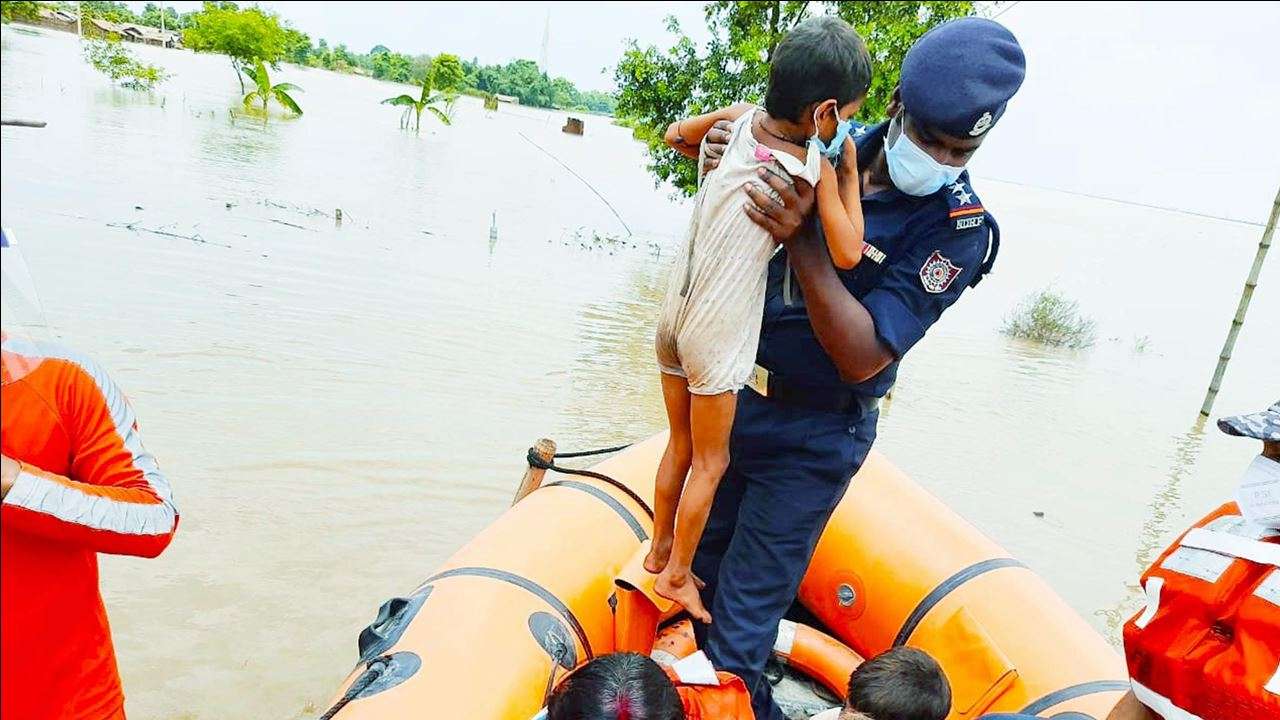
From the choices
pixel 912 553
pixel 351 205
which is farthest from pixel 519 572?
pixel 351 205

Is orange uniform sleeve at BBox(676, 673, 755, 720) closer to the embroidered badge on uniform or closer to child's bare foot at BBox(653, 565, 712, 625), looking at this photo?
child's bare foot at BBox(653, 565, 712, 625)

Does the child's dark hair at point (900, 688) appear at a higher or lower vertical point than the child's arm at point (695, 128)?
lower

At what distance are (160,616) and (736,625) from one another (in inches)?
106

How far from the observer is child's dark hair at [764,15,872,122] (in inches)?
59.5

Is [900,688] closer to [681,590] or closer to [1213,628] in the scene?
[681,590]

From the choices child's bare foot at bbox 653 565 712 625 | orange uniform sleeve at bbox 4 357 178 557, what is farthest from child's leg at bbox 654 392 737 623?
orange uniform sleeve at bbox 4 357 178 557

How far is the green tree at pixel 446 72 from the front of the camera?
2714 centimetres

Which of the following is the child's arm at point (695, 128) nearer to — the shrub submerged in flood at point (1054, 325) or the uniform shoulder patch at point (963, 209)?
the uniform shoulder patch at point (963, 209)

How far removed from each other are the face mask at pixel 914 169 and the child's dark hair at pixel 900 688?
102 cm

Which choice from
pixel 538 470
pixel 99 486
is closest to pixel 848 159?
pixel 99 486

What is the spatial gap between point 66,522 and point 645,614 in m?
1.27

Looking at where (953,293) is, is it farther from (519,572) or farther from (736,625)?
(519,572)

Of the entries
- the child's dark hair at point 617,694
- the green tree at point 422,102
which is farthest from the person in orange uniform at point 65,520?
the green tree at point 422,102

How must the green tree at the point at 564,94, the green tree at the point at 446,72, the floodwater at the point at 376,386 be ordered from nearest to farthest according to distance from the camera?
the floodwater at the point at 376,386 → the green tree at the point at 446,72 → the green tree at the point at 564,94
